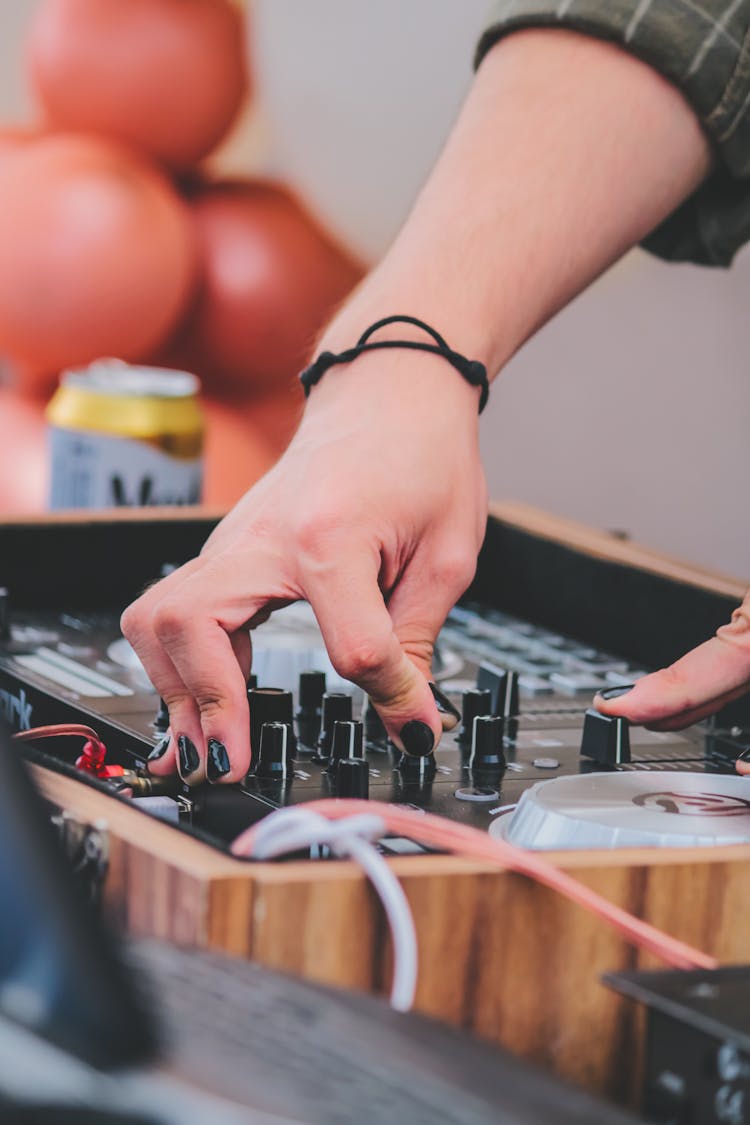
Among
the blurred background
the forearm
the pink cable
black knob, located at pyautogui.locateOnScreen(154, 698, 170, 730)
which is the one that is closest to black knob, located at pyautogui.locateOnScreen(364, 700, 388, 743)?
black knob, located at pyautogui.locateOnScreen(154, 698, 170, 730)

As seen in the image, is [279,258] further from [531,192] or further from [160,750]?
[160,750]

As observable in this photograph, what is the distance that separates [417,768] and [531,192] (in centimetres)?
38

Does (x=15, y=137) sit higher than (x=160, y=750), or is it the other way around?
(x=15, y=137)

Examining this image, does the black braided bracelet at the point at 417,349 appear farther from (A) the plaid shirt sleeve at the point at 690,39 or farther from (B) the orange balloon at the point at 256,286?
(B) the orange balloon at the point at 256,286

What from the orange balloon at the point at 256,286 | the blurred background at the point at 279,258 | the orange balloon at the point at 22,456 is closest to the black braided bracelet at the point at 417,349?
the orange balloon at the point at 22,456

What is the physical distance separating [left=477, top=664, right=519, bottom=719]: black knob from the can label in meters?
0.64

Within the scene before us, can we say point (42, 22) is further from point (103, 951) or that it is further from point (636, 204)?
point (103, 951)

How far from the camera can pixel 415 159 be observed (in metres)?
2.61

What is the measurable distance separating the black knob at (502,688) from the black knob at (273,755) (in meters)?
0.18

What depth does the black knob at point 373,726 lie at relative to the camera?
894 millimetres

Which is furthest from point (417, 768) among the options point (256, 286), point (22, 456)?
point (256, 286)

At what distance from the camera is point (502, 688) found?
958mm

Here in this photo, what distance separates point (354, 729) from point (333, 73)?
6.70 feet

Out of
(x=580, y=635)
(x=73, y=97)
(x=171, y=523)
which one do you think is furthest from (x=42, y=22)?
(x=580, y=635)
